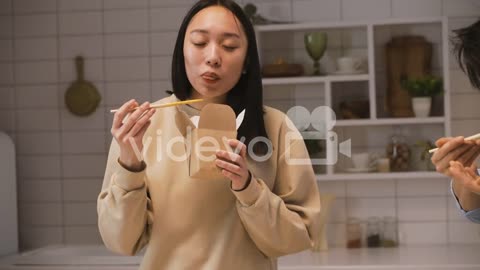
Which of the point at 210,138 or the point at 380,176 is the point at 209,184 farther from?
the point at 380,176

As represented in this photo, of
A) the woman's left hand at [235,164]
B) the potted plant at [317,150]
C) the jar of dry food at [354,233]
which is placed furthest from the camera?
the jar of dry food at [354,233]

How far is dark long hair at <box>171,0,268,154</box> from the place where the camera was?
0.74 m

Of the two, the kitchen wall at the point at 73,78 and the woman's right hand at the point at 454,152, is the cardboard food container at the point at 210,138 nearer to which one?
the woman's right hand at the point at 454,152

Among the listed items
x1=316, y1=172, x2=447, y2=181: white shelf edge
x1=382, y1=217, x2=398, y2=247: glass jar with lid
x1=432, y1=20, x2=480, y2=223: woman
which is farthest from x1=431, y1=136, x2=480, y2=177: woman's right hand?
x1=382, y1=217, x2=398, y2=247: glass jar with lid

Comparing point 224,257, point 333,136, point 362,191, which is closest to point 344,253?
point 362,191

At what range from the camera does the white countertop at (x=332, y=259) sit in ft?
4.04

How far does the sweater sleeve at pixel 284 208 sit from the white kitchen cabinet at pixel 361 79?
0.50 metres

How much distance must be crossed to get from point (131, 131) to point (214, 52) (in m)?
0.12

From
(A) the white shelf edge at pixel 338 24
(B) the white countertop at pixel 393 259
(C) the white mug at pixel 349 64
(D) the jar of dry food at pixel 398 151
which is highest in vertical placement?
(A) the white shelf edge at pixel 338 24

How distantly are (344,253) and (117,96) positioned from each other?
0.52 metres

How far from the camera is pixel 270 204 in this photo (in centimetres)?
69

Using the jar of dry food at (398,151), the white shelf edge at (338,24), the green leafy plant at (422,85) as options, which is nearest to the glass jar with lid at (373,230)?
the jar of dry food at (398,151)

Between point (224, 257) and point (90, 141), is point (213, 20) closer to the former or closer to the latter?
point (224, 257)

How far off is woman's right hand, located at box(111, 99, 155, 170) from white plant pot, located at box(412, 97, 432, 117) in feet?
2.36
